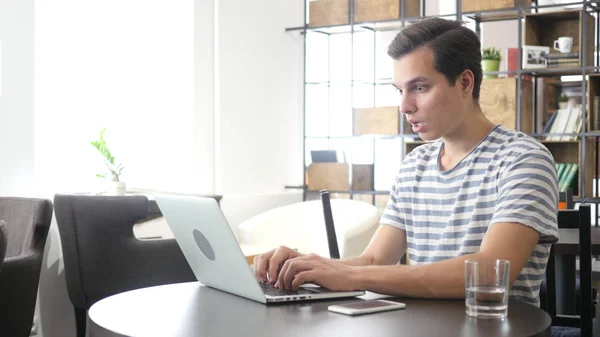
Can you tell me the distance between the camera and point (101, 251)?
3.54 meters

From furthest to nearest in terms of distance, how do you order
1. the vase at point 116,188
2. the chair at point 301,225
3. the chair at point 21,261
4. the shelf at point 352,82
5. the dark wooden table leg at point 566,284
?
the shelf at point 352,82
the chair at point 301,225
the vase at point 116,188
the dark wooden table leg at point 566,284
the chair at point 21,261

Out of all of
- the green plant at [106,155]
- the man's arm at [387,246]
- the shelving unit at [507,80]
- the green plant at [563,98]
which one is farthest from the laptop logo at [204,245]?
the green plant at [563,98]

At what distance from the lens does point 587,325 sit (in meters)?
1.96

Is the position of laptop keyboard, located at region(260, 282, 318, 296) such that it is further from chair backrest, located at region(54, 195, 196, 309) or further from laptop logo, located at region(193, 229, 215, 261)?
chair backrest, located at region(54, 195, 196, 309)

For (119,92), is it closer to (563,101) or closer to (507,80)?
(507,80)

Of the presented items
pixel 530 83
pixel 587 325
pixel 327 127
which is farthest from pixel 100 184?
pixel 587 325

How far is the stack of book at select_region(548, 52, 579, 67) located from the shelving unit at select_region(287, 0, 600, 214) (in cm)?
3

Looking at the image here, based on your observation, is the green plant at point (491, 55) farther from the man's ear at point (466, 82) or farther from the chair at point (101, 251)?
the man's ear at point (466, 82)

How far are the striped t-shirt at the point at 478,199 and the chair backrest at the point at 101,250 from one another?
192 cm

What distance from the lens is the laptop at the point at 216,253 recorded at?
4.71 feet

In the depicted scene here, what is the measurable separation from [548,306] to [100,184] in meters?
3.13

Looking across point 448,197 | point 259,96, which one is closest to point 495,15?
point 259,96

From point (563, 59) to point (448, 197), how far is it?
149 inches

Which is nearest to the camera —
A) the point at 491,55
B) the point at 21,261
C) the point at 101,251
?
the point at 21,261
